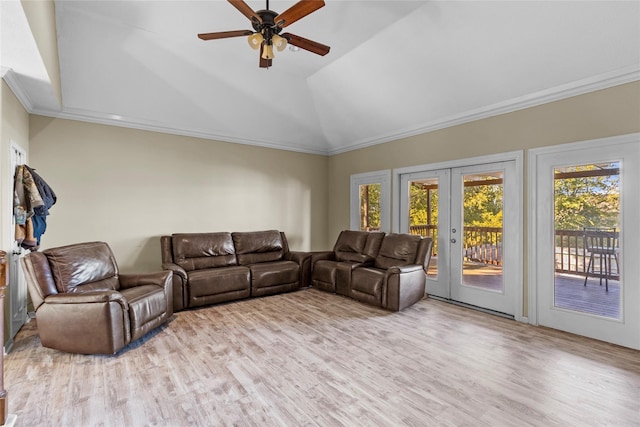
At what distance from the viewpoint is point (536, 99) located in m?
3.78

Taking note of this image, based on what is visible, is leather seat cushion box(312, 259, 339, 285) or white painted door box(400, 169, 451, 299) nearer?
white painted door box(400, 169, 451, 299)

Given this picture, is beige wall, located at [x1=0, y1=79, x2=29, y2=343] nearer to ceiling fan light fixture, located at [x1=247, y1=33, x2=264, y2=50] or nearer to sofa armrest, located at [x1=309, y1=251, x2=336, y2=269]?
ceiling fan light fixture, located at [x1=247, y1=33, x2=264, y2=50]

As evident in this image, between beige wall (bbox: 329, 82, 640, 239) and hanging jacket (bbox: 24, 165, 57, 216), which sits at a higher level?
beige wall (bbox: 329, 82, 640, 239)

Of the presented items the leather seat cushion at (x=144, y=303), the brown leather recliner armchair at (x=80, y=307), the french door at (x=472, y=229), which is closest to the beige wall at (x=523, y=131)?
the french door at (x=472, y=229)

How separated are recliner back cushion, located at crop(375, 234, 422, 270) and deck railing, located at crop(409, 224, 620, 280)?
0.48m

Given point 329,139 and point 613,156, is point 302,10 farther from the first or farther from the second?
point 329,139

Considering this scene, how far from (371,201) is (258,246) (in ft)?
7.25

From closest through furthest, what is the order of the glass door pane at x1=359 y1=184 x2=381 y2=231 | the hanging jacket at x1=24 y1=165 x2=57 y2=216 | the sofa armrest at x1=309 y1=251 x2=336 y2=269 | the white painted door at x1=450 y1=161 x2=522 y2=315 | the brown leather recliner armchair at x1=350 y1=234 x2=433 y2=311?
the hanging jacket at x1=24 y1=165 x2=57 y2=216
the white painted door at x1=450 y1=161 x2=522 y2=315
the brown leather recliner armchair at x1=350 y1=234 x2=433 y2=311
the sofa armrest at x1=309 y1=251 x2=336 y2=269
the glass door pane at x1=359 y1=184 x2=381 y2=231

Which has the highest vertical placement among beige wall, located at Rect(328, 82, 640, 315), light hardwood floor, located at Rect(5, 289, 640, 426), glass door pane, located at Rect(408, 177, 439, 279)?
beige wall, located at Rect(328, 82, 640, 315)

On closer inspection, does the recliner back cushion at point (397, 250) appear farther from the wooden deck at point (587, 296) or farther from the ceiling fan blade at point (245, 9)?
the ceiling fan blade at point (245, 9)

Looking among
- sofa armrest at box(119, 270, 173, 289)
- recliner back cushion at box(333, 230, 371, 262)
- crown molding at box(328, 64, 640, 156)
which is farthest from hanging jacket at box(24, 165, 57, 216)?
crown molding at box(328, 64, 640, 156)

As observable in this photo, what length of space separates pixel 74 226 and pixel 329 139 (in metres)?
4.40

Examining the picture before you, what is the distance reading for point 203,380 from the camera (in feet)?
8.32

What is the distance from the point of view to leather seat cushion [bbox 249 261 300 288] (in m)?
4.88
